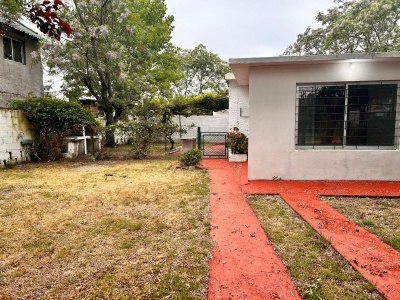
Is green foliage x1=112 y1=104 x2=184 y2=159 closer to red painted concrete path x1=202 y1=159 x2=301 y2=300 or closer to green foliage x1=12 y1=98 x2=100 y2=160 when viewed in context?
green foliage x1=12 y1=98 x2=100 y2=160

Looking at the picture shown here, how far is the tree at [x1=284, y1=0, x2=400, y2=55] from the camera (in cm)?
1675

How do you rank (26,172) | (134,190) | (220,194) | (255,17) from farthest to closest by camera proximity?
→ 1. (255,17)
2. (26,172)
3. (134,190)
4. (220,194)

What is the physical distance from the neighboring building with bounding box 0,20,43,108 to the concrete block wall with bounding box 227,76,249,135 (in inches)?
382

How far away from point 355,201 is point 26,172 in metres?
8.57

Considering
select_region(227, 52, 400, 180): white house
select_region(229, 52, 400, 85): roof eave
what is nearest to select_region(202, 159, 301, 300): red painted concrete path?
select_region(227, 52, 400, 180): white house

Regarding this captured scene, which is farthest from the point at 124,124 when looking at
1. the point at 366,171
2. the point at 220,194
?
the point at 366,171

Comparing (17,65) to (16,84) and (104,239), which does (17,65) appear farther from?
(104,239)

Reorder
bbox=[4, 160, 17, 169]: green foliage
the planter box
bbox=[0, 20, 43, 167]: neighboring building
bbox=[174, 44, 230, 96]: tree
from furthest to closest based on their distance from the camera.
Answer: bbox=[174, 44, 230, 96]: tree → the planter box → bbox=[0, 20, 43, 167]: neighboring building → bbox=[4, 160, 17, 169]: green foliage

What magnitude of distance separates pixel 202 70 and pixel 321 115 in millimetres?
29545

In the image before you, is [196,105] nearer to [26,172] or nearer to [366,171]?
[26,172]

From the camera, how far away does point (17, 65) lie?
44.1 feet

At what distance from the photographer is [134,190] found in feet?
18.7

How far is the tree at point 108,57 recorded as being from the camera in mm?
12180

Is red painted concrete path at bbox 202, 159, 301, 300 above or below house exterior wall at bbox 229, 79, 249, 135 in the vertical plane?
below
